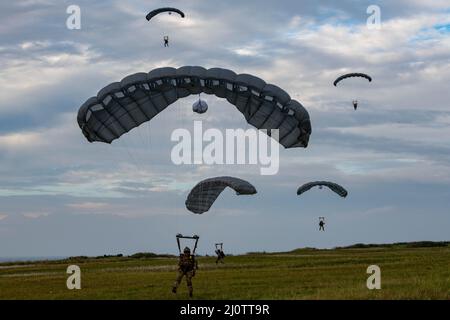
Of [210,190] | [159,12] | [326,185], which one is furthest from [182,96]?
[326,185]

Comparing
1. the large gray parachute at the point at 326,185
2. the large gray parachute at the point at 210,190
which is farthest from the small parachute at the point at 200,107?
the large gray parachute at the point at 326,185

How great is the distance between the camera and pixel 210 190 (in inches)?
1905

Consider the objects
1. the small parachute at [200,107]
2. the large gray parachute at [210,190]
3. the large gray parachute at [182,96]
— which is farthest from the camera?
the large gray parachute at [210,190]

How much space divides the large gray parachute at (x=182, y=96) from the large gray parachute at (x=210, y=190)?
12868mm

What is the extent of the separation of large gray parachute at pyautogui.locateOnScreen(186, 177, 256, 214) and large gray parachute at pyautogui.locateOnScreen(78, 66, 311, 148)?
42.2 ft

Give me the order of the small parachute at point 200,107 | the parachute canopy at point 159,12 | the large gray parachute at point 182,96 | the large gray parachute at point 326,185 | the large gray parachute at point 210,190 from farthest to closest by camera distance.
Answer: the large gray parachute at point 326,185
the large gray parachute at point 210,190
the small parachute at point 200,107
the parachute canopy at point 159,12
the large gray parachute at point 182,96

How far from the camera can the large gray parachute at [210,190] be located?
147 ft

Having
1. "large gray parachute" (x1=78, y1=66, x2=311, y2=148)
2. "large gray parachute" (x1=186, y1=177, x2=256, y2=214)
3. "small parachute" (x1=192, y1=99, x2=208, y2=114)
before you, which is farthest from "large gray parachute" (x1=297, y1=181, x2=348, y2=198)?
"large gray parachute" (x1=78, y1=66, x2=311, y2=148)

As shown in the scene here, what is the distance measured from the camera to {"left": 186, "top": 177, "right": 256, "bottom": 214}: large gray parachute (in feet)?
147

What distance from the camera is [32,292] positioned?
31094mm

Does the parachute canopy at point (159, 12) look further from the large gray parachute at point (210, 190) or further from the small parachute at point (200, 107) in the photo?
the large gray parachute at point (210, 190)
